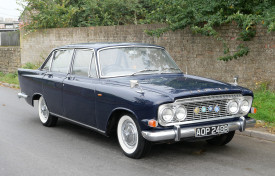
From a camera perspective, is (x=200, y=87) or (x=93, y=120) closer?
(x=200, y=87)

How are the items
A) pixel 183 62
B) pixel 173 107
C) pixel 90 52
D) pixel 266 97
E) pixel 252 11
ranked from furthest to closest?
pixel 183 62 < pixel 252 11 < pixel 266 97 < pixel 90 52 < pixel 173 107

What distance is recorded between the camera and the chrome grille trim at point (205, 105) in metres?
4.98

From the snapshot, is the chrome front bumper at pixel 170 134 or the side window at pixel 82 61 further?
the side window at pixel 82 61

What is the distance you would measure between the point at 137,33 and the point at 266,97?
5.58 meters

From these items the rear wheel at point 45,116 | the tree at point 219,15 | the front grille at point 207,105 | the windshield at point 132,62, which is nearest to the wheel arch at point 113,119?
the windshield at point 132,62

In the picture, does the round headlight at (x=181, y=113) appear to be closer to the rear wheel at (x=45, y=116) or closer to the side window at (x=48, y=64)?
the rear wheel at (x=45, y=116)

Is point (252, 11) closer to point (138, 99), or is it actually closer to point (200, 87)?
point (200, 87)

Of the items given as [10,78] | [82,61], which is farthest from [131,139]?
[10,78]

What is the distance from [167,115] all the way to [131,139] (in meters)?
0.77

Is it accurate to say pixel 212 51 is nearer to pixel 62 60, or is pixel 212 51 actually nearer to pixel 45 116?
pixel 62 60

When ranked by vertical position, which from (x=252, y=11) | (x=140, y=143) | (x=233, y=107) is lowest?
(x=140, y=143)

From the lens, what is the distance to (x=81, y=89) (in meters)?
6.17

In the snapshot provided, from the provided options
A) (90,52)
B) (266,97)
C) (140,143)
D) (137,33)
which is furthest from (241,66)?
(140,143)

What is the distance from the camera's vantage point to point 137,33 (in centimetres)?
1310
